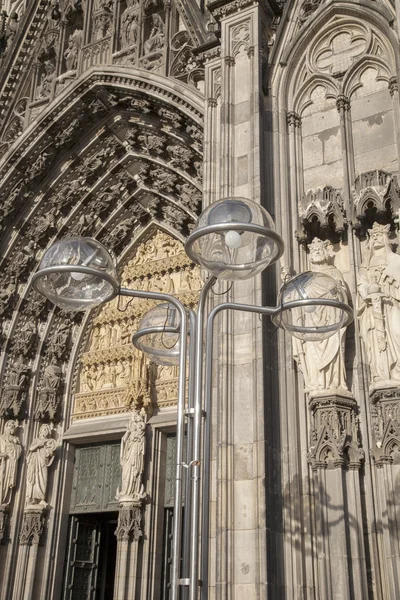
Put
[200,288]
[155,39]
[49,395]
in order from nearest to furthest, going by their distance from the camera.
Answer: [155,39], [200,288], [49,395]

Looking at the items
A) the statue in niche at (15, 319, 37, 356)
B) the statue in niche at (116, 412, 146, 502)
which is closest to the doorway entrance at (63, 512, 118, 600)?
the statue in niche at (116, 412, 146, 502)

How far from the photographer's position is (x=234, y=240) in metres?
4.21

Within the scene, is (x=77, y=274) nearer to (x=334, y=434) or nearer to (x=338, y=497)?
(x=334, y=434)

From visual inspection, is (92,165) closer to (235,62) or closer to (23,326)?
(23,326)

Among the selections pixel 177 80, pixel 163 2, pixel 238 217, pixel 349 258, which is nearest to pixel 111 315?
pixel 177 80

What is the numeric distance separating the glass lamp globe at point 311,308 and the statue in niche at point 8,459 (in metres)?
7.54

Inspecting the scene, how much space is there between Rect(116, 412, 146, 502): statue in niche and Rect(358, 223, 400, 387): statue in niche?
4.84 meters

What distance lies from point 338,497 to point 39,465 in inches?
245

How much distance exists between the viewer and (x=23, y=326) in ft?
40.5

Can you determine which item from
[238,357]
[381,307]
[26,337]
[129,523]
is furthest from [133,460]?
[381,307]

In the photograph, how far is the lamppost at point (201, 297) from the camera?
399cm

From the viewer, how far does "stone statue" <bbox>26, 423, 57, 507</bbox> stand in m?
11.0

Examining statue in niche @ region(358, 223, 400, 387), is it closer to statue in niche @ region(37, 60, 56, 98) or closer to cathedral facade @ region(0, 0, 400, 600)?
cathedral facade @ region(0, 0, 400, 600)

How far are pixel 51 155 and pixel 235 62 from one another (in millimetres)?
4608
